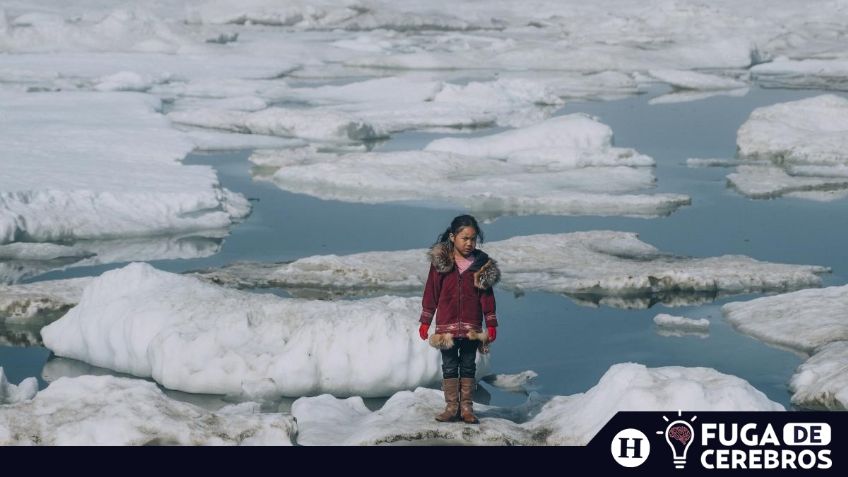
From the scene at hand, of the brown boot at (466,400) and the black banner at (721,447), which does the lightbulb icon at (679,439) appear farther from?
the brown boot at (466,400)

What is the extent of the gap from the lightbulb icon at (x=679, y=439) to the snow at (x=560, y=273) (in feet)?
12.3

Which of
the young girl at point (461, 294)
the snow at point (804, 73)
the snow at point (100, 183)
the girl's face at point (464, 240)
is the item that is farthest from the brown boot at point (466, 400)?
the snow at point (804, 73)

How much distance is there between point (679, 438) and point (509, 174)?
8104mm

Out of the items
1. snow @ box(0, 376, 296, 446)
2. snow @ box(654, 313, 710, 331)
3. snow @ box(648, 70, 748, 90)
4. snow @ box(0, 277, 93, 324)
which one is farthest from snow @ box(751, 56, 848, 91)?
snow @ box(0, 376, 296, 446)

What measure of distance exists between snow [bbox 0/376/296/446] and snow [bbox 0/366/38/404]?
529 millimetres

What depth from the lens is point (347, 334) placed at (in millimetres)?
6500

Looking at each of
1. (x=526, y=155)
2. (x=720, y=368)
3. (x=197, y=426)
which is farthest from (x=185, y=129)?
(x=197, y=426)

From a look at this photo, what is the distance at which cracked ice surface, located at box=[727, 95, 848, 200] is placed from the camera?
12.2 meters

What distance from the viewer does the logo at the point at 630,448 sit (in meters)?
4.31

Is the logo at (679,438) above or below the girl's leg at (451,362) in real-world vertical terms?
below

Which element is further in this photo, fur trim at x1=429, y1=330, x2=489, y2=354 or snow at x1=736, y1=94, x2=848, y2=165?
snow at x1=736, y1=94, x2=848, y2=165

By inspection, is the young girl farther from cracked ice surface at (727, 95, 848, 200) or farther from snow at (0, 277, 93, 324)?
cracked ice surface at (727, 95, 848, 200)

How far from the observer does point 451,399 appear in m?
4.93

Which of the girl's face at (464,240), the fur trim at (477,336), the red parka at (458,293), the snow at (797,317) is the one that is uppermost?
the girl's face at (464,240)
